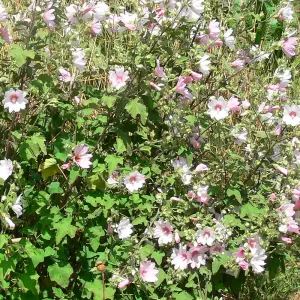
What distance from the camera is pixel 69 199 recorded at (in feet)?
8.54

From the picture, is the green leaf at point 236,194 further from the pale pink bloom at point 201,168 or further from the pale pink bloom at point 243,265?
the pale pink bloom at point 243,265

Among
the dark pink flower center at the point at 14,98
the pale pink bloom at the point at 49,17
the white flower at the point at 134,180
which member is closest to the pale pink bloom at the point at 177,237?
the white flower at the point at 134,180

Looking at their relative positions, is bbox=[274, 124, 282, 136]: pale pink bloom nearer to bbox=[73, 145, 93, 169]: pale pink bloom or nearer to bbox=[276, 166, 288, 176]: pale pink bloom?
bbox=[276, 166, 288, 176]: pale pink bloom

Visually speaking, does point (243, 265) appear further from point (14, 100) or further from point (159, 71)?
point (14, 100)

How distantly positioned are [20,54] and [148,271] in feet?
3.45

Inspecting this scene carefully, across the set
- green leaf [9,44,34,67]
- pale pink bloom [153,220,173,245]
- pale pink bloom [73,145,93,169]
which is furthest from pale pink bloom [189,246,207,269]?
green leaf [9,44,34,67]

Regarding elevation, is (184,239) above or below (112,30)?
below

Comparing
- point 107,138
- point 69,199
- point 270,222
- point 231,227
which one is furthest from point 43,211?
point 270,222

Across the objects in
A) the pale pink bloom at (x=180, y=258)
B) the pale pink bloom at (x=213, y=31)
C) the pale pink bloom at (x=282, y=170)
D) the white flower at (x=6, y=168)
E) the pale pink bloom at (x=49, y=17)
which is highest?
the pale pink bloom at (x=213, y=31)

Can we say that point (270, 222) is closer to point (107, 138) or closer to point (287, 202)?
point (287, 202)

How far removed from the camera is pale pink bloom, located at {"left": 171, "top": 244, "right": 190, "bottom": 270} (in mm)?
2672

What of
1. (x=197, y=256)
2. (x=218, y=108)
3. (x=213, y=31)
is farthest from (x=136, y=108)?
(x=197, y=256)

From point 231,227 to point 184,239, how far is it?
0.22 m

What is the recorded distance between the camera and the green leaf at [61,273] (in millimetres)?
2465
